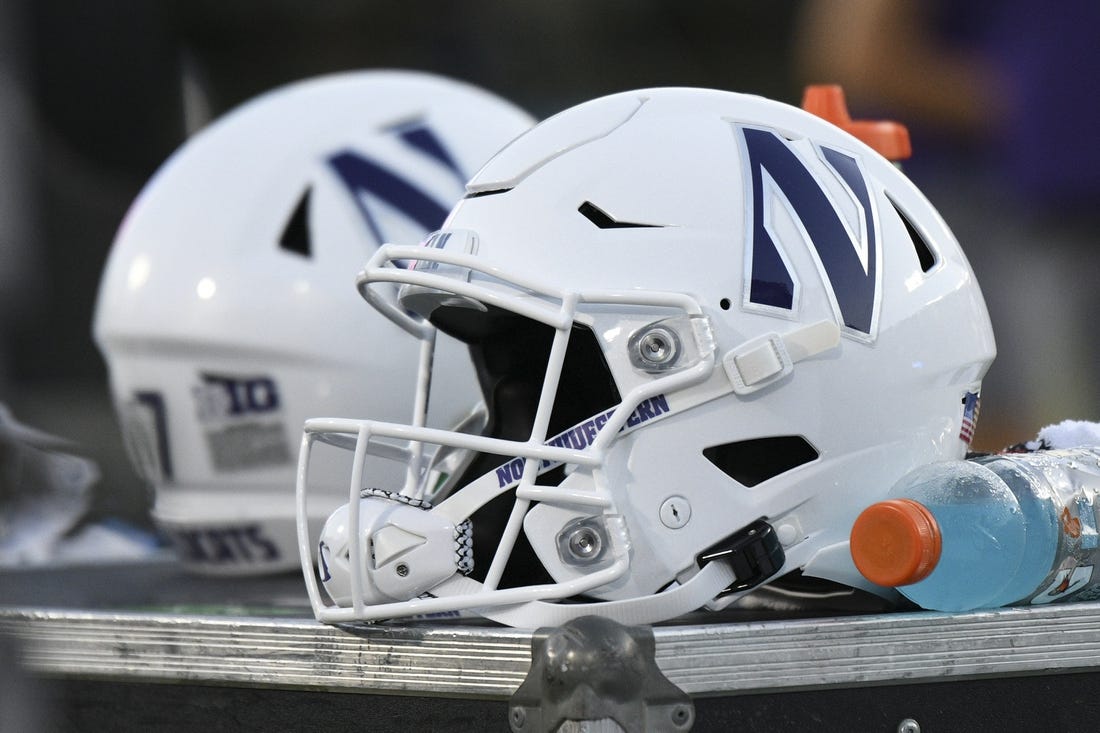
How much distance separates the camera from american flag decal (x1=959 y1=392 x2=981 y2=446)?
4.33ft

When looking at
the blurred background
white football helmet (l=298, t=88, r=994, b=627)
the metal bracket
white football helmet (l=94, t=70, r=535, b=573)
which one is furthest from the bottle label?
the blurred background

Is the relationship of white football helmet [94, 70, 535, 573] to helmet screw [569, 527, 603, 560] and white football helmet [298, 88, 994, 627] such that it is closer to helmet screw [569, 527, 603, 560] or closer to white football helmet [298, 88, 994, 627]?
white football helmet [298, 88, 994, 627]

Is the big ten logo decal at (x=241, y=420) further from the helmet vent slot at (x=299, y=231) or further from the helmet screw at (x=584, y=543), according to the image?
the helmet screw at (x=584, y=543)

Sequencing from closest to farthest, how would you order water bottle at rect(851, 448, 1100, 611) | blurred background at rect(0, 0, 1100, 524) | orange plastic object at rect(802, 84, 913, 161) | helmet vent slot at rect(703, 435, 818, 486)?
1. water bottle at rect(851, 448, 1100, 611)
2. helmet vent slot at rect(703, 435, 818, 486)
3. orange plastic object at rect(802, 84, 913, 161)
4. blurred background at rect(0, 0, 1100, 524)

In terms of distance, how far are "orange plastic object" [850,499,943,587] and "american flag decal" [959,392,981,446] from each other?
183 mm

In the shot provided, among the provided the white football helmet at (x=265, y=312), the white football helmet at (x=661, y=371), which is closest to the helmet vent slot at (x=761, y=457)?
the white football helmet at (x=661, y=371)

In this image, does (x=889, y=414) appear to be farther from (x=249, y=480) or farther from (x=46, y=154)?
(x=46, y=154)

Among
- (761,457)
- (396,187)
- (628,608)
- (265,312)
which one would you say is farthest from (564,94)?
(628,608)

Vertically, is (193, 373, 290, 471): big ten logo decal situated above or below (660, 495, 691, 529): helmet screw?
below

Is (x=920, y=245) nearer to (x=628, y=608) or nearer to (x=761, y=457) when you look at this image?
(x=761, y=457)

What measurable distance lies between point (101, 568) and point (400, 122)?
874mm

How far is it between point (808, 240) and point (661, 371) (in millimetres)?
190

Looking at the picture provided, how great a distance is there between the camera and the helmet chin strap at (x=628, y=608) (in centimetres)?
117

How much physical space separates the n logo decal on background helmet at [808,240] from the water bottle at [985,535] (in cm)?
17
